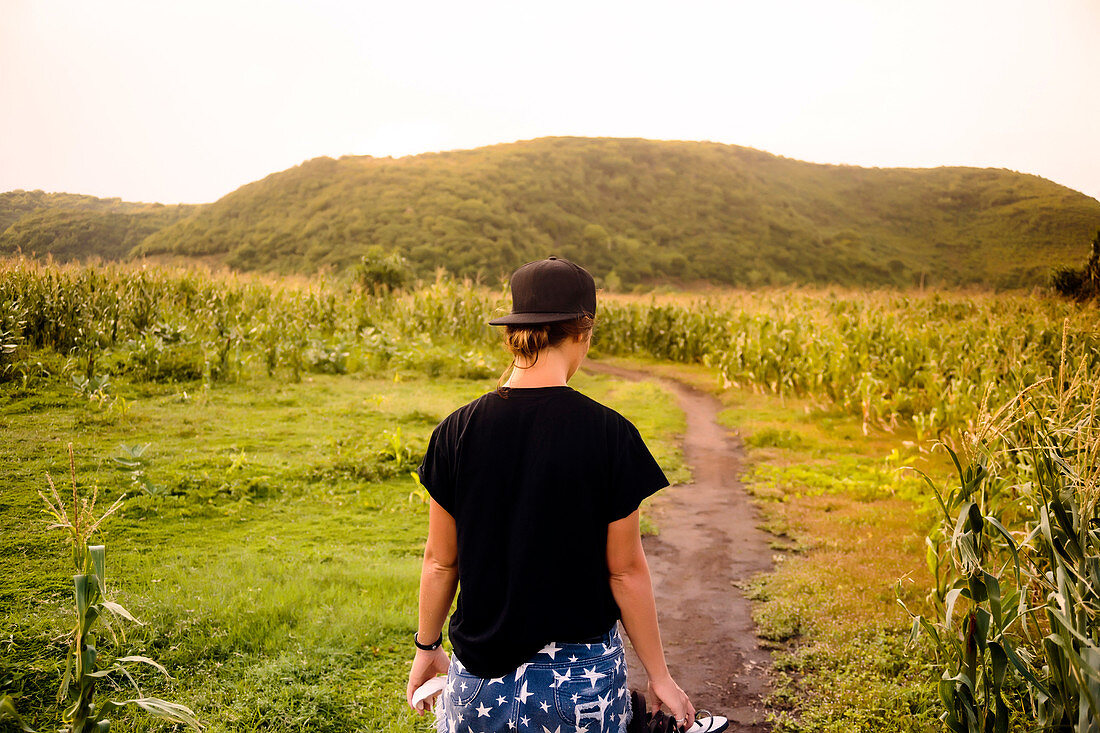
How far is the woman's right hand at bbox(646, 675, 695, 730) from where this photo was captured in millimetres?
1715

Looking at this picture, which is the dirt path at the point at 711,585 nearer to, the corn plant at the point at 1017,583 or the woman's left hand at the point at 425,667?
the corn plant at the point at 1017,583

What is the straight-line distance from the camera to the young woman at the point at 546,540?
1.58m

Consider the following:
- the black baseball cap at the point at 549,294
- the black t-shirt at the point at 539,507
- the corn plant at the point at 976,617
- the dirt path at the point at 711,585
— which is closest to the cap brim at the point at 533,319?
the black baseball cap at the point at 549,294

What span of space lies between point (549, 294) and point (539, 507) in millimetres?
542

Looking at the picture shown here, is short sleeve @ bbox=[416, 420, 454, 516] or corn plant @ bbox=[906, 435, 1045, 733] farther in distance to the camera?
corn plant @ bbox=[906, 435, 1045, 733]

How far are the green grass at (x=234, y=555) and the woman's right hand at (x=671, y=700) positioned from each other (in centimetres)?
189

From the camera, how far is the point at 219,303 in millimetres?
12141

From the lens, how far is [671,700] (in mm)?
1713

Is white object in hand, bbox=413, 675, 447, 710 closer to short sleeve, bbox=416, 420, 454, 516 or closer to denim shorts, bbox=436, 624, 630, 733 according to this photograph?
denim shorts, bbox=436, 624, 630, 733

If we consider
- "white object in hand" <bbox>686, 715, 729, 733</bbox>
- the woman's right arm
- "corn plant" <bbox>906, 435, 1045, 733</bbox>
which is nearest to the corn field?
"corn plant" <bbox>906, 435, 1045, 733</bbox>

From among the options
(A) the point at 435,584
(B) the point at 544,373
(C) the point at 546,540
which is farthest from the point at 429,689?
(B) the point at 544,373

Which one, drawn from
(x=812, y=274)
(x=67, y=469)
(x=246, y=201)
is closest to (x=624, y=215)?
(x=812, y=274)

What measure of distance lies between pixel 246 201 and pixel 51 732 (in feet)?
215

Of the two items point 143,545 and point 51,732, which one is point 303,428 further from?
point 51,732
